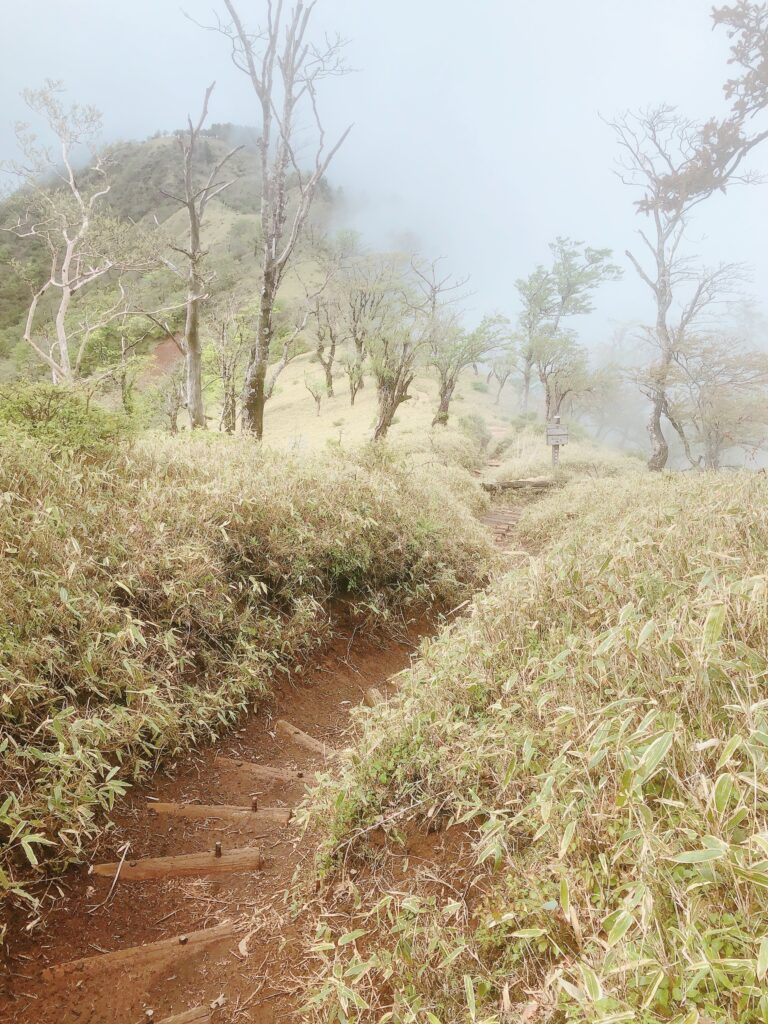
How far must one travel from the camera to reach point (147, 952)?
2.21m

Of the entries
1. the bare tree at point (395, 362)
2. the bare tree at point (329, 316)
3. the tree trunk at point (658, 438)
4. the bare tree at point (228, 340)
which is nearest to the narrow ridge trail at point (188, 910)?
the bare tree at point (395, 362)

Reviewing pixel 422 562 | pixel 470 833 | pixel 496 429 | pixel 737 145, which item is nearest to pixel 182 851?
pixel 470 833

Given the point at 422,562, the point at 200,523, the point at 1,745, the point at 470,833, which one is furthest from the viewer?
the point at 422,562

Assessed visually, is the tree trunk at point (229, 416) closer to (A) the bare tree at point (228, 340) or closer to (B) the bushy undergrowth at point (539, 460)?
(A) the bare tree at point (228, 340)

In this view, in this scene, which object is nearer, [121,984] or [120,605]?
[121,984]

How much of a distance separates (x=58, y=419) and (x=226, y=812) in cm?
395

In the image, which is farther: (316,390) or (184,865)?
(316,390)

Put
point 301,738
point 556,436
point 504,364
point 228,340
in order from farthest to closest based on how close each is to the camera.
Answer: point 504,364
point 228,340
point 556,436
point 301,738

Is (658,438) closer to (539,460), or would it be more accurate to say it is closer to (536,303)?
(539,460)

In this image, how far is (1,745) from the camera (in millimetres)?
2555

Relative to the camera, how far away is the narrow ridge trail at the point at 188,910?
2033 mm

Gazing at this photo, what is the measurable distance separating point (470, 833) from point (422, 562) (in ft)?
13.7

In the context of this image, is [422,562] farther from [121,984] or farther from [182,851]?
[121,984]

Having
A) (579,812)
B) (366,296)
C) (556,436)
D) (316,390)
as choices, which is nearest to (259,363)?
(579,812)
